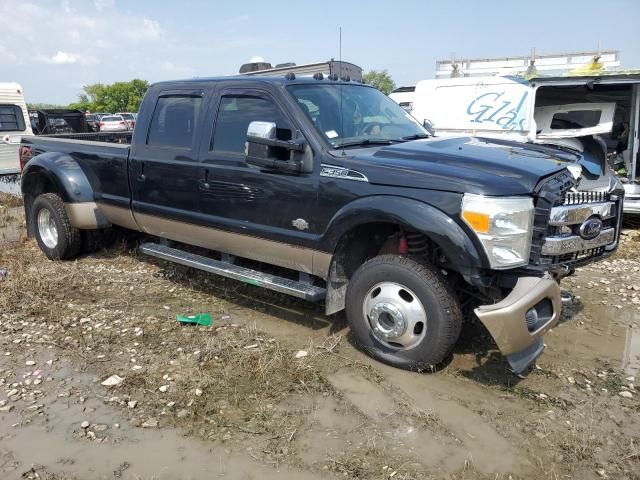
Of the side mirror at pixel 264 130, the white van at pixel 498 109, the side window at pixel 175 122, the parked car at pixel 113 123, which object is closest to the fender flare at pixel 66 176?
the side window at pixel 175 122

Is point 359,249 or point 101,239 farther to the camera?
point 101,239

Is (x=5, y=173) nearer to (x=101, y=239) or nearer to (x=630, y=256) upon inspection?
(x=101, y=239)

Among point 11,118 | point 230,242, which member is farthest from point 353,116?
point 11,118

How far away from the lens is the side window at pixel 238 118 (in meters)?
4.30

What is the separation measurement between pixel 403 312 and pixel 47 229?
4.85 meters

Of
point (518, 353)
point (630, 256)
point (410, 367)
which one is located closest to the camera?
point (518, 353)

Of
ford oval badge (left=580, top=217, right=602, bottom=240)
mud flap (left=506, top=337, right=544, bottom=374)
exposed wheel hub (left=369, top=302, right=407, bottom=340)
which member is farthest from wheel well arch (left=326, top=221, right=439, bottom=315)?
ford oval badge (left=580, top=217, right=602, bottom=240)

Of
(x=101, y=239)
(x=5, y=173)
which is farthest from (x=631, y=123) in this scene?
Result: (x=5, y=173)

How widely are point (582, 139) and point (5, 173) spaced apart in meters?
11.0

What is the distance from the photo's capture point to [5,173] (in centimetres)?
1132

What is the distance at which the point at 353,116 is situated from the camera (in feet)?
14.5

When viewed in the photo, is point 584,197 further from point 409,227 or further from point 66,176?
point 66,176

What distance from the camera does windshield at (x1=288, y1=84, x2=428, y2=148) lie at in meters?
4.17

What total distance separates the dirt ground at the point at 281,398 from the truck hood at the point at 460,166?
132cm
